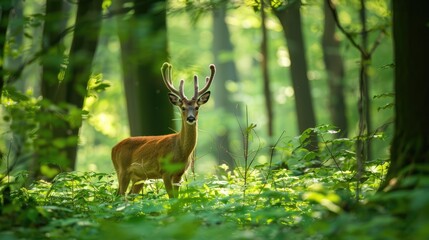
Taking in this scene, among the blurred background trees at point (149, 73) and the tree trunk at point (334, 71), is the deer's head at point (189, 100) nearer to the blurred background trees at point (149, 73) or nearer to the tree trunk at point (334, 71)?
the blurred background trees at point (149, 73)

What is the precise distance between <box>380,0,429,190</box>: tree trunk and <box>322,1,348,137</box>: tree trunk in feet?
41.4

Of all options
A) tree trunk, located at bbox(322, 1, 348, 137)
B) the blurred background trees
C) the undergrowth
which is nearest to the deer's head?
the blurred background trees

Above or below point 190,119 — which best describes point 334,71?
above

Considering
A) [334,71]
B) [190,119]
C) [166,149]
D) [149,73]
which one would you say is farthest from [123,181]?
[334,71]

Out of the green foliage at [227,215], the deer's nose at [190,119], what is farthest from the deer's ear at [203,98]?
the green foliage at [227,215]

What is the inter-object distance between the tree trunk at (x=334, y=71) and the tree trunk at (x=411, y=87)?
12.6 meters

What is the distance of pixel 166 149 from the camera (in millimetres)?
9977

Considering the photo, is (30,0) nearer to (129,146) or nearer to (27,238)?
(129,146)

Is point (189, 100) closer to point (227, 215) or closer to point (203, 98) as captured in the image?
point (203, 98)

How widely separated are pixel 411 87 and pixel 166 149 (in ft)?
16.9

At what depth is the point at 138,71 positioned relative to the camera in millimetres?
10875

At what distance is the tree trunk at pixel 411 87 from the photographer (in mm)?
5309

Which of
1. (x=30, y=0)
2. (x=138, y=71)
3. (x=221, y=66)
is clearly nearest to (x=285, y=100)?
(x=221, y=66)

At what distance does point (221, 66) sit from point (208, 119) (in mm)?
3261
